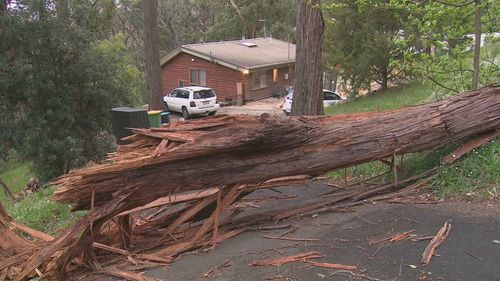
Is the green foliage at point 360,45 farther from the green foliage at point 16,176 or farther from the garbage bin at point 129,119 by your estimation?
the green foliage at point 16,176

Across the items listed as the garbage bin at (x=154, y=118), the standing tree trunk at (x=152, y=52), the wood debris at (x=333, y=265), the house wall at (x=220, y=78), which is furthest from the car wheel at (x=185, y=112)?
the wood debris at (x=333, y=265)

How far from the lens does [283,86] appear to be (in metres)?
41.7

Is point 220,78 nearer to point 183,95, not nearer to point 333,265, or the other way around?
point 183,95

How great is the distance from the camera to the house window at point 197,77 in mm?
38969

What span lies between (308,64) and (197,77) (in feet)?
93.9

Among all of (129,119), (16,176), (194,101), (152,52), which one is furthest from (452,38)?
(194,101)

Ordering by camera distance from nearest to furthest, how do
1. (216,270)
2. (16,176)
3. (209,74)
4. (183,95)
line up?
(216,270), (16,176), (183,95), (209,74)

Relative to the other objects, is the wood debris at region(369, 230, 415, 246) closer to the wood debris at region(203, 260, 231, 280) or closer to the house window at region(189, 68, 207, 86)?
the wood debris at region(203, 260, 231, 280)

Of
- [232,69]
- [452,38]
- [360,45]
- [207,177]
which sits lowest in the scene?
[207,177]

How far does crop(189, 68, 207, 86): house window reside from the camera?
128ft

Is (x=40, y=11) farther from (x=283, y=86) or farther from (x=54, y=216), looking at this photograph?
(x=283, y=86)

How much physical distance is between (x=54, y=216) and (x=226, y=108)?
2703 cm

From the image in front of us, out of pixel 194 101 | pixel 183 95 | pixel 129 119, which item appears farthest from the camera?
pixel 183 95

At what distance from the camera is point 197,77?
1551 inches
